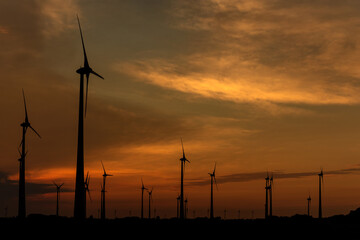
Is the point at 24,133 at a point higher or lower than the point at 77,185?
higher

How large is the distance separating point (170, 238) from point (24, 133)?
48343 mm

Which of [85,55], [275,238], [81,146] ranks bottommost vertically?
[275,238]

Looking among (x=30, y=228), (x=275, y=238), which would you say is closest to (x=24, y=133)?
(x=30, y=228)

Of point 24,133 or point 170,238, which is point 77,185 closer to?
point 170,238

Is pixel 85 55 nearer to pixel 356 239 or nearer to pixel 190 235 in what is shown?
pixel 190 235

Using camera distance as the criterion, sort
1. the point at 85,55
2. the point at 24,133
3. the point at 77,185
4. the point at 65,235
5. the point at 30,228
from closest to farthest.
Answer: the point at 77,185
the point at 65,235
the point at 85,55
the point at 30,228
the point at 24,133

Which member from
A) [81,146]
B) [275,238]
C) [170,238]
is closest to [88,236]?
[170,238]

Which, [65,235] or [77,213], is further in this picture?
[65,235]

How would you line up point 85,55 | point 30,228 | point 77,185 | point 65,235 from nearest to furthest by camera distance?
point 77,185
point 65,235
point 85,55
point 30,228

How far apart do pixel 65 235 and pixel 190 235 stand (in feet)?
81.5

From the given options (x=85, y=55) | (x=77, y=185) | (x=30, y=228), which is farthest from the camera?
(x=30, y=228)

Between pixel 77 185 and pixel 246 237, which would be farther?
pixel 246 237

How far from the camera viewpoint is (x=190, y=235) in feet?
330

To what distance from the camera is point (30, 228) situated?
98.4m
